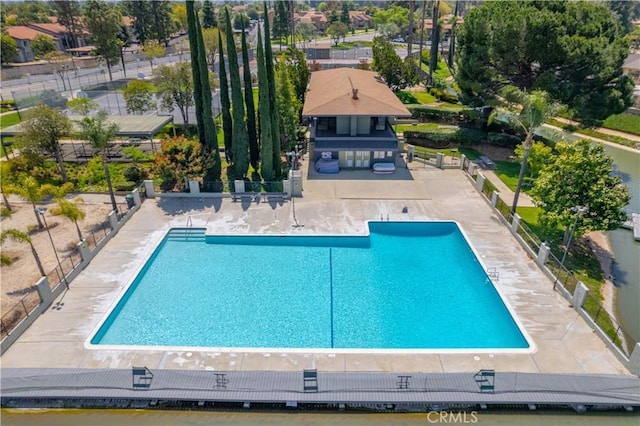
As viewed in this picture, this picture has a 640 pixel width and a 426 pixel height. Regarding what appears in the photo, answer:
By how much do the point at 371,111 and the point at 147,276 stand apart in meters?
20.2

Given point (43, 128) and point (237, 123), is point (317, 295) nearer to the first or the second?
point (237, 123)

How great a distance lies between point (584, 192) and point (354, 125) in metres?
17.9

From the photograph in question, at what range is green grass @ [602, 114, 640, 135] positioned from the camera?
143 feet

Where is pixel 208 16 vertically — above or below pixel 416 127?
above

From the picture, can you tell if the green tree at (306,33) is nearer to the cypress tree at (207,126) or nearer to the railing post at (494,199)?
the cypress tree at (207,126)

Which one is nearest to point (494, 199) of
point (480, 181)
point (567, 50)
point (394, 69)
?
point (480, 181)

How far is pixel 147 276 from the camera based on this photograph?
20.6 m

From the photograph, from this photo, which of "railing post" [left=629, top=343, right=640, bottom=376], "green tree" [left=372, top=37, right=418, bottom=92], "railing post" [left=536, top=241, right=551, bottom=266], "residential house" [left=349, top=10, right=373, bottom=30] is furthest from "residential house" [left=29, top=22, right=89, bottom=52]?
"residential house" [left=349, top=10, right=373, bottom=30]

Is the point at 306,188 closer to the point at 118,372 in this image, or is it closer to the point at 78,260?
the point at 78,260

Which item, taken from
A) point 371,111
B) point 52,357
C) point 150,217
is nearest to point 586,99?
point 371,111

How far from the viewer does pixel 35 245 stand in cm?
2236

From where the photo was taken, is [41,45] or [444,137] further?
[41,45]

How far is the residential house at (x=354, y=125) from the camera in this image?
31453 mm

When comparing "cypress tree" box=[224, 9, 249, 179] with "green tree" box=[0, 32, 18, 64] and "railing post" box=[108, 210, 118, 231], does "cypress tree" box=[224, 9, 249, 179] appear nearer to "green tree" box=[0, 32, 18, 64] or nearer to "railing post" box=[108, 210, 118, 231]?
"railing post" box=[108, 210, 118, 231]
